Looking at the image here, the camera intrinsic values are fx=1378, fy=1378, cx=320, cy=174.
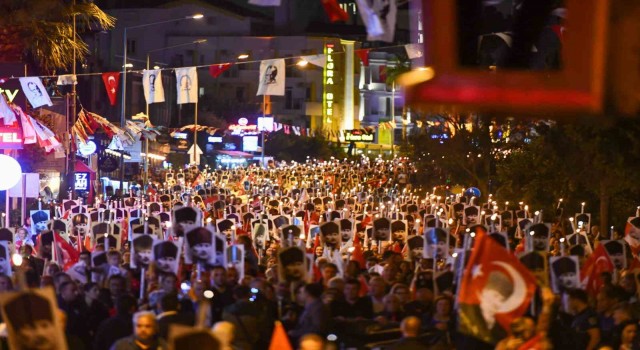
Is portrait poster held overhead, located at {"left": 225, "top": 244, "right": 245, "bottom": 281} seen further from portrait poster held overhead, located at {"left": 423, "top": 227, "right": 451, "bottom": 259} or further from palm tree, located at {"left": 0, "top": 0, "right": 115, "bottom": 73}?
palm tree, located at {"left": 0, "top": 0, "right": 115, "bottom": 73}

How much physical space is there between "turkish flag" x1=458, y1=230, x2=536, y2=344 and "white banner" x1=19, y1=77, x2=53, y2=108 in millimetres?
24563

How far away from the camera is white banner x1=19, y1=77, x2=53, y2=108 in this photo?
3328 cm

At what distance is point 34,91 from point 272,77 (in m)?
5.77

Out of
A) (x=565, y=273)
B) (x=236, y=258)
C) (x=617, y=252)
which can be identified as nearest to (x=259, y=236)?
(x=617, y=252)

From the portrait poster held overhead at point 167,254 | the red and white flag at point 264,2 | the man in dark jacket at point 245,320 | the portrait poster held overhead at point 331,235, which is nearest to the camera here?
the red and white flag at point 264,2

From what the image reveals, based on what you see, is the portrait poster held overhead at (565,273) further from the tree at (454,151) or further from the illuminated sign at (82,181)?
the illuminated sign at (82,181)

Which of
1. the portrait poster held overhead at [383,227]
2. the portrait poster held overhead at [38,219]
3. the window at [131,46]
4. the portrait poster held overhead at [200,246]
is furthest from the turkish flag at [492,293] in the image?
the window at [131,46]

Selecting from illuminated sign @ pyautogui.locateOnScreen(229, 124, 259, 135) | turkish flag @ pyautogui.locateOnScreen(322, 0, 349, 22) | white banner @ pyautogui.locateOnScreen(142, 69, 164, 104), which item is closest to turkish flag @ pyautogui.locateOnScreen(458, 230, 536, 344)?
turkish flag @ pyautogui.locateOnScreen(322, 0, 349, 22)

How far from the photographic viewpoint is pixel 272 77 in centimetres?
3350

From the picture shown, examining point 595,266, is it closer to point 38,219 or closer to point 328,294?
point 328,294

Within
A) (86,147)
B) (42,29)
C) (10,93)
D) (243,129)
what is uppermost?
(42,29)

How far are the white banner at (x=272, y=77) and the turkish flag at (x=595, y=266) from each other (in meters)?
16.4

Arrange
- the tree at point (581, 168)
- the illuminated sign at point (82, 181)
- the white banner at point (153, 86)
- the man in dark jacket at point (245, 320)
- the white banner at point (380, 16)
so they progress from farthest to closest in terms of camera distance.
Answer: the illuminated sign at point (82, 181), the white banner at point (153, 86), the tree at point (581, 168), the man in dark jacket at point (245, 320), the white banner at point (380, 16)

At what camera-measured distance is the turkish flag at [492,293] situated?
9.92 meters
